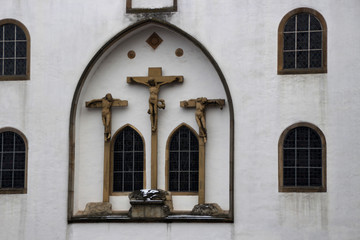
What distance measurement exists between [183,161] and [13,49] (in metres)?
5.66

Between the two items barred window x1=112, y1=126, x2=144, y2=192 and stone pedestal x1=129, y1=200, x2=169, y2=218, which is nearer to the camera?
stone pedestal x1=129, y1=200, x2=169, y2=218

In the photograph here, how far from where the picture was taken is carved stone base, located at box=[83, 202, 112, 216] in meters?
28.7

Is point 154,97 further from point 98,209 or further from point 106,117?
point 98,209

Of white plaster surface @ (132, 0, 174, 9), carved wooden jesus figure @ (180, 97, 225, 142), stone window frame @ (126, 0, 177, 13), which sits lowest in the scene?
carved wooden jesus figure @ (180, 97, 225, 142)

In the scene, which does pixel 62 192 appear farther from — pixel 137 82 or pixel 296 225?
pixel 296 225

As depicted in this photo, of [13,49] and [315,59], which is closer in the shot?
[315,59]

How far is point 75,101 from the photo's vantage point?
28938mm

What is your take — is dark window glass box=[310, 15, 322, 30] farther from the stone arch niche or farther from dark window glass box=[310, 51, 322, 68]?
the stone arch niche

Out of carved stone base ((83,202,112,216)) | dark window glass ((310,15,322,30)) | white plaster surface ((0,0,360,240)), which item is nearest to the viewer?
white plaster surface ((0,0,360,240))

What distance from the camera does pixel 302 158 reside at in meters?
27.7

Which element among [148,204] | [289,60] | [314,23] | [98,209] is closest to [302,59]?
[289,60]

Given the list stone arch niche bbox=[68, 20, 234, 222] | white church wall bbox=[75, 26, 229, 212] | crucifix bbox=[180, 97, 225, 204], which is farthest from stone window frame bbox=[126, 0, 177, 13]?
crucifix bbox=[180, 97, 225, 204]

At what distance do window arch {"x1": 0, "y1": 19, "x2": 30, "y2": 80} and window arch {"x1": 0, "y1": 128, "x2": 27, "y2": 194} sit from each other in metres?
1.62

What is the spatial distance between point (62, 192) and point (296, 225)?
633 centimetres
